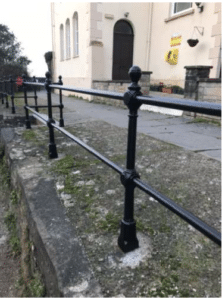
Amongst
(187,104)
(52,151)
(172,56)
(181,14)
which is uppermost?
(181,14)

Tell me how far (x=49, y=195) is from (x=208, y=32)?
8.80 metres

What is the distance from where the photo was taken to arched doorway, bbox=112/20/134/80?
421 inches

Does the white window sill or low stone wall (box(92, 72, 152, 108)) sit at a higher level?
the white window sill

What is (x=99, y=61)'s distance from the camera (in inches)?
401

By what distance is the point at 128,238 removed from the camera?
1.20m

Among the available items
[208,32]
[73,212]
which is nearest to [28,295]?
[73,212]

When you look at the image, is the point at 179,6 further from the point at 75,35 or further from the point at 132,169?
the point at 132,169

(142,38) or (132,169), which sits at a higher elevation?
(142,38)

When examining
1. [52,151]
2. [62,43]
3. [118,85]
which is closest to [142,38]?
[118,85]

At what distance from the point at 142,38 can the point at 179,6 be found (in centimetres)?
214

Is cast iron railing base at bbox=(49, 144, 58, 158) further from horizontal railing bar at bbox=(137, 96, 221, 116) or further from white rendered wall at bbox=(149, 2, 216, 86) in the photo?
white rendered wall at bbox=(149, 2, 216, 86)

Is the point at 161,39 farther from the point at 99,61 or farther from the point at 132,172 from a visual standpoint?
the point at 132,172

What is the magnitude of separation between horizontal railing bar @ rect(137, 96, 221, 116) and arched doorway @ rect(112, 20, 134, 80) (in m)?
10.8

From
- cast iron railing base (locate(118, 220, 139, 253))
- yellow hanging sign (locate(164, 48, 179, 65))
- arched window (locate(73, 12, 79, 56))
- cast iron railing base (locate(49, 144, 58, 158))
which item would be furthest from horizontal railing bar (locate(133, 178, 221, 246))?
arched window (locate(73, 12, 79, 56))
